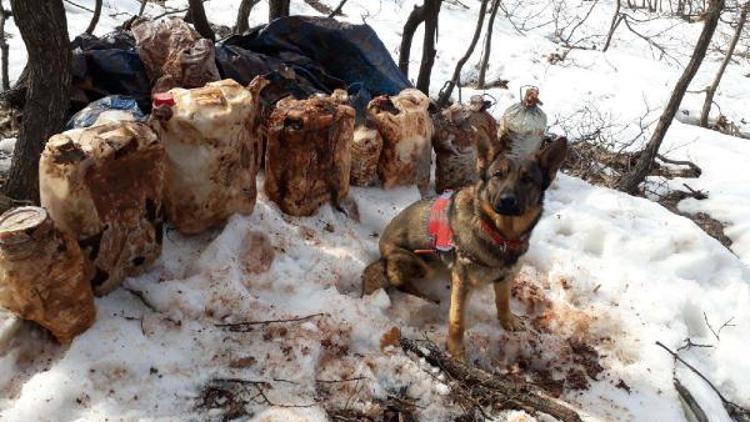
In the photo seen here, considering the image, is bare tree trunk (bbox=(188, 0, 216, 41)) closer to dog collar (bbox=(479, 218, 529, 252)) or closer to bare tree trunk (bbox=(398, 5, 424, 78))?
bare tree trunk (bbox=(398, 5, 424, 78))

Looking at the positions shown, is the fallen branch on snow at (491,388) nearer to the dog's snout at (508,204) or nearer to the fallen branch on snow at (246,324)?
the fallen branch on snow at (246,324)

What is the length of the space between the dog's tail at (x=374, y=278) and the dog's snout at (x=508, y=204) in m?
1.10

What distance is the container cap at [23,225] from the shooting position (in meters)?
2.60

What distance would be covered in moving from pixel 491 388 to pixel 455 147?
234cm

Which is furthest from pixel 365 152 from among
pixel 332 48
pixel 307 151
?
pixel 332 48

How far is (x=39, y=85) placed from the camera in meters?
3.77

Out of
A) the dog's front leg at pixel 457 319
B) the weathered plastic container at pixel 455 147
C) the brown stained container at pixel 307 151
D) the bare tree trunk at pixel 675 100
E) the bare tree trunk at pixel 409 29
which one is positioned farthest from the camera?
the bare tree trunk at pixel 409 29

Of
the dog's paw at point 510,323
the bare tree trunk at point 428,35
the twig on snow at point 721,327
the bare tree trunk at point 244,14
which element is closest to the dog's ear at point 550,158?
the dog's paw at point 510,323

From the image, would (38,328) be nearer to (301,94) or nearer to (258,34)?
(301,94)

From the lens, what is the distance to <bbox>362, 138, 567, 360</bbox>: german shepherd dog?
3.29m

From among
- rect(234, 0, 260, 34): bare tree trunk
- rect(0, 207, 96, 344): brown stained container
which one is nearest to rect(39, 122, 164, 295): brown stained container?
rect(0, 207, 96, 344): brown stained container

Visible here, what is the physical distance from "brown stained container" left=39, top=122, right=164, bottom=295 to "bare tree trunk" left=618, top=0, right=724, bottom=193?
15.9ft

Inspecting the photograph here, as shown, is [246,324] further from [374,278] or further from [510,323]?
[510,323]

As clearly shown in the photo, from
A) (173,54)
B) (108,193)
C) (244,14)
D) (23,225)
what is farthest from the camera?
(244,14)
